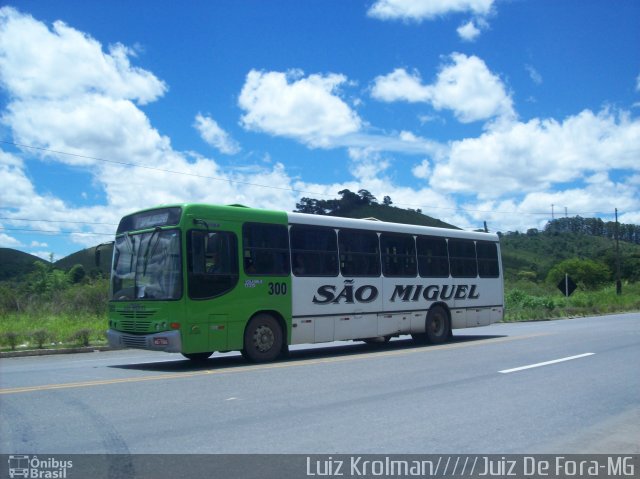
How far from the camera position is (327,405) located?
346 inches

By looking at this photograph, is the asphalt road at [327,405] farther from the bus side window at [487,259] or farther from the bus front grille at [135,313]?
the bus side window at [487,259]

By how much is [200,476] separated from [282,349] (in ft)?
28.3

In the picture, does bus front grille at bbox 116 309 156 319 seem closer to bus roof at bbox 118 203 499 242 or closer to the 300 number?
bus roof at bbox 118 203 499 242

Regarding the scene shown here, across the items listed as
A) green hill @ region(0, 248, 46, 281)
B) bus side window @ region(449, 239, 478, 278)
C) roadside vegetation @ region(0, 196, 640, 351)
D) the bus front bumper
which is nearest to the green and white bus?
the bus front bumper

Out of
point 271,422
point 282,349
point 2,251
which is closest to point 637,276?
point 2,251

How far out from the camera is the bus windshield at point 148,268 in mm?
12258

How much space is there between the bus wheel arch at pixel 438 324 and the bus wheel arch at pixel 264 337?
5371 millimetres

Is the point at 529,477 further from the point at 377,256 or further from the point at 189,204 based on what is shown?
the point at 377,256

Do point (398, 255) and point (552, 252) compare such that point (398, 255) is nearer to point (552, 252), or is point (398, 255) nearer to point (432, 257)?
point (432, 257)

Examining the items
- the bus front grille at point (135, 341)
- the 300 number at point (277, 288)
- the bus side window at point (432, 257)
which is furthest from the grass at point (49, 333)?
the bus side window at point (432, 257)

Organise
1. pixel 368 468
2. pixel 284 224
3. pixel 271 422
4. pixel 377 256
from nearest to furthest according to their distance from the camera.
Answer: pixel 368 468
pixel 271 422
pixel 284 224
pixel 377 256

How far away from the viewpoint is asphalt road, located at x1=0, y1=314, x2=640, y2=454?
686 cm

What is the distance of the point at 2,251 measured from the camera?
73.7 meters

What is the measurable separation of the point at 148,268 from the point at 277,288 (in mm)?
2736
